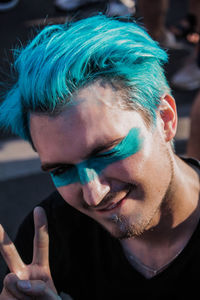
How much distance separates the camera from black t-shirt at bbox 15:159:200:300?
175cm

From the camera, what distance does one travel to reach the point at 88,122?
1565mm

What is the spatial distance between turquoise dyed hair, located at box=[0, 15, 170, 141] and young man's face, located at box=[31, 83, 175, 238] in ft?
0.17

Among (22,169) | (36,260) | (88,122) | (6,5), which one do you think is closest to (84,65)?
(88,122)

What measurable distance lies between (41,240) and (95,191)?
0.31 m

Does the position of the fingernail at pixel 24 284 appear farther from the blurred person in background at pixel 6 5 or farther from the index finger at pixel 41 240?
the blurred person in background at pixel 6 5

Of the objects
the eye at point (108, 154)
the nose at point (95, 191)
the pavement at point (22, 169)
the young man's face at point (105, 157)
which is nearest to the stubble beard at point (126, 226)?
the young man's face at point (105, 157)

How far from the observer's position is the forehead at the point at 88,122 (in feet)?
5.14

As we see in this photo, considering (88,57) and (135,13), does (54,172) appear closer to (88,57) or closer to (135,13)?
(88,57)

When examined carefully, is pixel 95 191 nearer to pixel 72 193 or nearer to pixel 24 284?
pixel 72 193

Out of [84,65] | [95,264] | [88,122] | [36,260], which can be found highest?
[84,65]

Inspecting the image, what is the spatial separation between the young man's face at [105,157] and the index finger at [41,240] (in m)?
0.14

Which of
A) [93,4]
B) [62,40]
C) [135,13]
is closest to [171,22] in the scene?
[135,13]

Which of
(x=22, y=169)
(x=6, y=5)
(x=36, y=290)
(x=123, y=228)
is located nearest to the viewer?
(x=36, y=290)

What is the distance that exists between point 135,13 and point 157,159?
14.3 feet
